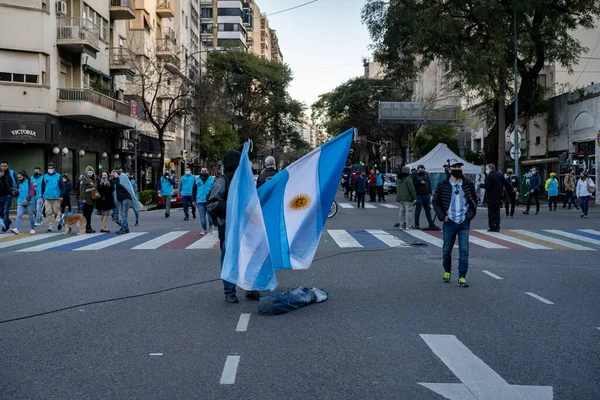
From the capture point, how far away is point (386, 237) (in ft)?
59.8

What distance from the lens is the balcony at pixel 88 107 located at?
1448 inches

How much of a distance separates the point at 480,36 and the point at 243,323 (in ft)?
103

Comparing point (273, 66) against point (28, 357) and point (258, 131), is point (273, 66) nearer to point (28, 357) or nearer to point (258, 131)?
point (258, 131)

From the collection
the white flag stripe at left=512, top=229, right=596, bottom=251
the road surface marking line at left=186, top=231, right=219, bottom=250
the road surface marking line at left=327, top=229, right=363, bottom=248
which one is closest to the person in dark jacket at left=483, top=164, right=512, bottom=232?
the white flag stripe at left=512, top=229, right=596, bottom=251

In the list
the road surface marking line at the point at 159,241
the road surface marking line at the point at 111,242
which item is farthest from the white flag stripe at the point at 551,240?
the road surface marking line at the point at 111,242

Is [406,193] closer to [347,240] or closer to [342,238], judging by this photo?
[342,238]

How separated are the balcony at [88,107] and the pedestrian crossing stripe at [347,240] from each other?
1849 cm

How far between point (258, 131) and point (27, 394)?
7369 centimetres

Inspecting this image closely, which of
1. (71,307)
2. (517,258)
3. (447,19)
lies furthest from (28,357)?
(447,19)

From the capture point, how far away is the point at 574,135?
128ft

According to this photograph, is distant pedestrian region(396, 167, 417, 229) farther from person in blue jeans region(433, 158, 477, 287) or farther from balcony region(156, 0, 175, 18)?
balcony region(156, 0, 175, 18)

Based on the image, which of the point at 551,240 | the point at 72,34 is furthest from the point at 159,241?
the point at 72,34

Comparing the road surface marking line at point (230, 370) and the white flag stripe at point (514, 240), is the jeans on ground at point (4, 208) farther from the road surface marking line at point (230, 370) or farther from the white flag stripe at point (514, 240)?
the road surface marking line at point (230, 370)

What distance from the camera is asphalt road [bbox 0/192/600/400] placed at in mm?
5477
